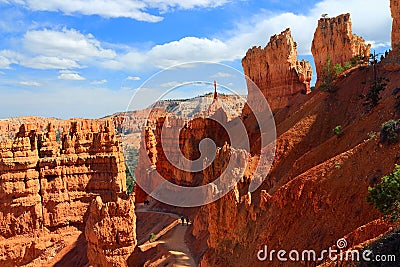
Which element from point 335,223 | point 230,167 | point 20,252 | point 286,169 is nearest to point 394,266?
point 335,223

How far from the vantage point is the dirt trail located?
29.4 meters

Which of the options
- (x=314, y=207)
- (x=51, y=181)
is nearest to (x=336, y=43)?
(x=314, y=207)

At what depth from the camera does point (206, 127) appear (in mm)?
49750

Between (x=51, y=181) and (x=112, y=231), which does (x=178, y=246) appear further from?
(x=51, y=181)

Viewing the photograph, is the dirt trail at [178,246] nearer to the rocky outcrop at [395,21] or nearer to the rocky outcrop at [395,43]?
the rocky outcrop at [395,43]

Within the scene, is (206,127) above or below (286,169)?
above

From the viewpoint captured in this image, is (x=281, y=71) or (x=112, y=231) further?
(x=281, y=71)

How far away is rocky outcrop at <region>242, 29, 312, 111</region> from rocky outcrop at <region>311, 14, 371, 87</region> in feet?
7.74

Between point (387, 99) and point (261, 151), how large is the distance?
1252 cm

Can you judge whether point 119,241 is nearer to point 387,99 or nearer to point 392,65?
point 387,99
